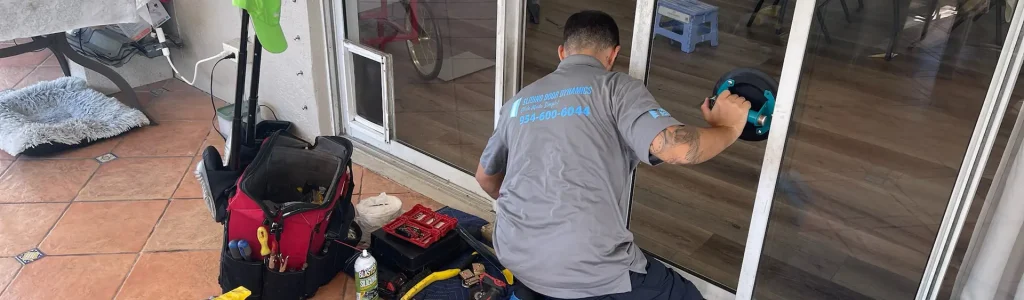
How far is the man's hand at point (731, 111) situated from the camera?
1.82 m

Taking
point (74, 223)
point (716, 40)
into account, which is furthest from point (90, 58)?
point (716, 40)

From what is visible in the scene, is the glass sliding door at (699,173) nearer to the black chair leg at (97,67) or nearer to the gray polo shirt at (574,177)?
the gray polo shirt at (574,177)

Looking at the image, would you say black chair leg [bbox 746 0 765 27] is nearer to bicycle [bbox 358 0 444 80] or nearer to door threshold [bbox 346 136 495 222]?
bicycle [bbox 358 0 444 80]

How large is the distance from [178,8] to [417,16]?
141 cm

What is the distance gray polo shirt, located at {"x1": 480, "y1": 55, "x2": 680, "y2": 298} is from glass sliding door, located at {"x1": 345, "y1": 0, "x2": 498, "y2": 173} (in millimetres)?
1090

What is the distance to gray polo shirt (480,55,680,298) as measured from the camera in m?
1.86

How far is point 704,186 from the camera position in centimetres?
308

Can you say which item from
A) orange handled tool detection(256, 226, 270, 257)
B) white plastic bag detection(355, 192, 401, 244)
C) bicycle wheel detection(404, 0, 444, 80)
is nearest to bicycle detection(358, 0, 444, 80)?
bicycle wheel detection(404, 0, 444, 80)

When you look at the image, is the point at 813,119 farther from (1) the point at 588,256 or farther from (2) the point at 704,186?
(1) the point at 588,256

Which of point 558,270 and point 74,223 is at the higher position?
point 558,270

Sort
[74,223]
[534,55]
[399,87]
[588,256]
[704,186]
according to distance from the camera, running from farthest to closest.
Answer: [534,55] → [399,87] → [704,186] → [74,223] → [588,256]

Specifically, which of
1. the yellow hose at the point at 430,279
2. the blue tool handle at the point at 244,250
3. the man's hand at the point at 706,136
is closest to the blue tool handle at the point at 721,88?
the man's hand at the point at 706,136

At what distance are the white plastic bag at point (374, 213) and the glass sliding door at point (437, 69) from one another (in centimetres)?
32

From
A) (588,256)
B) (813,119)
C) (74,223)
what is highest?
(588,256)
